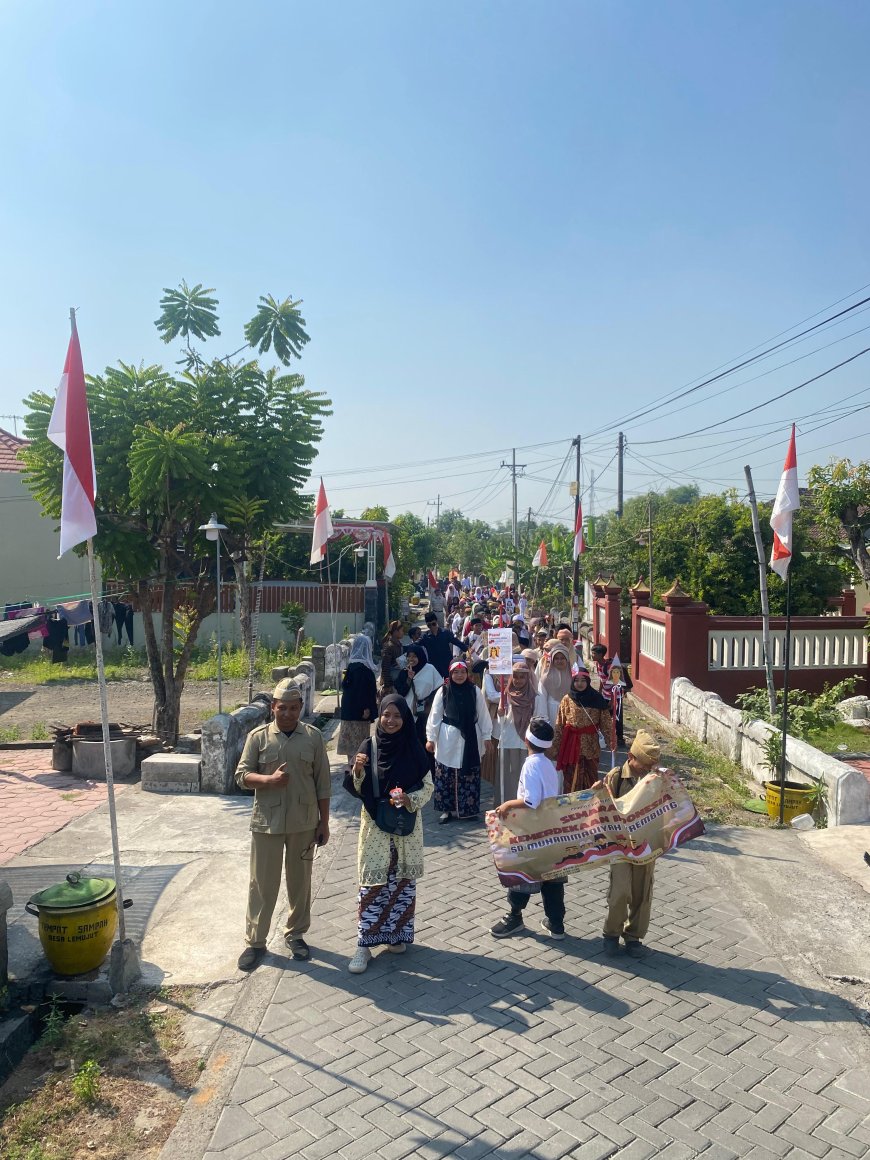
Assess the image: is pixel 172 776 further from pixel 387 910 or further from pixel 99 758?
pixel 387 910

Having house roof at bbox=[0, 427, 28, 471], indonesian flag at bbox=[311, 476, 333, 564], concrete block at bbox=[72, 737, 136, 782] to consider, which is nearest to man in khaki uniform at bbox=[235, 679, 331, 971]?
concrete block at bbox=[72, 737, 136, 782]

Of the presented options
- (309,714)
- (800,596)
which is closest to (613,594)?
(800,596)

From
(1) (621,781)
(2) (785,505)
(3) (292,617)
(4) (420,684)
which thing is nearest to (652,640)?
(2) (785,505)

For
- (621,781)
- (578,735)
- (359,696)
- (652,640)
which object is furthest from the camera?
(652,640)

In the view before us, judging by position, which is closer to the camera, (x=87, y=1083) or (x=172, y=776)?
(x=87, y=1083)

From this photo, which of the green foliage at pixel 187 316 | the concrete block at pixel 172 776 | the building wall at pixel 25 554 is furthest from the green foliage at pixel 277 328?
the building wall at pixel 25 554

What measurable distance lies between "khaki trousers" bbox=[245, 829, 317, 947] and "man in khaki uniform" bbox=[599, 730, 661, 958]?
1901 mm

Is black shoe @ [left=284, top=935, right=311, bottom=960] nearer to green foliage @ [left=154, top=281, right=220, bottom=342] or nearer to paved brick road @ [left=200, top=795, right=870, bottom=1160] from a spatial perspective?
paved brick road @ [left=200, top=795, right=870, bottom=1160]

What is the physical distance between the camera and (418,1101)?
12.7ft

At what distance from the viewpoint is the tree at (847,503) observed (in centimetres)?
1336

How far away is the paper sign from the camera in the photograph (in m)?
9.23

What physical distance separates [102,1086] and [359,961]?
154 centimetres

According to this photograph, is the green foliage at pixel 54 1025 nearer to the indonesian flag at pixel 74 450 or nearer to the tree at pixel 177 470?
the indonesian flag at pixel 74 450

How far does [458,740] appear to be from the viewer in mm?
7980
